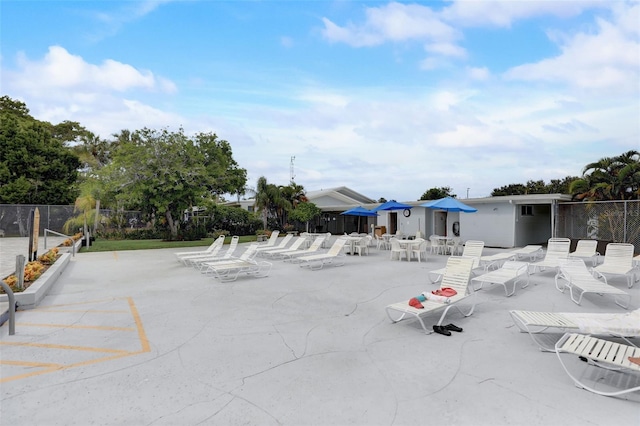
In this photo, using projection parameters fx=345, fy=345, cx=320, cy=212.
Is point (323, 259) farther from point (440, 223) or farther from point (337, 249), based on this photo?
point (440, 223)

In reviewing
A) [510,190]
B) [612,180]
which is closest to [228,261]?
[612,180]

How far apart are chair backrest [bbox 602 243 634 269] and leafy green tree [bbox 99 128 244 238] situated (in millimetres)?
18074

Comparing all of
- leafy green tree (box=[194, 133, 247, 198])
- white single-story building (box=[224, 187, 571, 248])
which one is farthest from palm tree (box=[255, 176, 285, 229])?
white single-story building (box=[224, 187, 571, 248])

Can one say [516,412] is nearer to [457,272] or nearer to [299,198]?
[457,272]

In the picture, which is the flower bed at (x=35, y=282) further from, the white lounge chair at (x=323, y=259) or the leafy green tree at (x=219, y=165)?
the leafy green tree at (x=219, y=165)

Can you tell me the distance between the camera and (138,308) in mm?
6422

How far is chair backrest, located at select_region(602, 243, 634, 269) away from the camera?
8.78 meters

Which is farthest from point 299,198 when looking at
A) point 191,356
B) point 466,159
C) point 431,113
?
point 191,356

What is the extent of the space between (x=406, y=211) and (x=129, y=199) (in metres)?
16.7

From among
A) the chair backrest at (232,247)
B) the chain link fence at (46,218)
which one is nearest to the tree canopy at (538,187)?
the chair backrest at (232,247)

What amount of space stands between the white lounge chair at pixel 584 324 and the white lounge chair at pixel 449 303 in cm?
100

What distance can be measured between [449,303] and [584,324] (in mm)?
1758

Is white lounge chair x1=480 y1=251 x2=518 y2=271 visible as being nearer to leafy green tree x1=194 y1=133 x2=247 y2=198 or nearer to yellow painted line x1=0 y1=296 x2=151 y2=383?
yellow painted line x1=0 y1=296 x2=151 y2=383

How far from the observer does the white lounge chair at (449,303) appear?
513 cm
